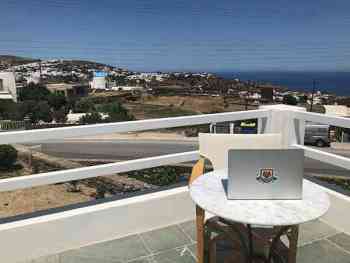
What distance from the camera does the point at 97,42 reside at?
20.9 metres

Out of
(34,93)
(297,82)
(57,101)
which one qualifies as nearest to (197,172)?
(34,93)

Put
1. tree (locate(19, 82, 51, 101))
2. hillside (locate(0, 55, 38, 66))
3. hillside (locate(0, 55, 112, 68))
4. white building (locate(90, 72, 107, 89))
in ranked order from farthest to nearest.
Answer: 1. tree (locate(19, 82, 51, 101))
2. white building (locate(90, 72, 107, 89))
3. hillside (locate(0, 55, 112, 68))
4. hillside (locate(0, 55, 38, 66))

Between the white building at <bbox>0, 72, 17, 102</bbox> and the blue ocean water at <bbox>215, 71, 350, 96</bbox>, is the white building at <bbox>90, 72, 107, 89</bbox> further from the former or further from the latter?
the white building at <bbox>0, 72, 17, 102</bbox>

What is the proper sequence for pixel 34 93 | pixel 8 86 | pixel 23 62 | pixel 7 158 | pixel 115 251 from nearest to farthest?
pixel 115 251 < pixel 7 158 < pixel 23 62 < pixel 34 93 < pixel 8 86

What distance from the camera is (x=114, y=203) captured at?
220cm

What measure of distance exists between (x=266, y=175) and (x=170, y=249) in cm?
103

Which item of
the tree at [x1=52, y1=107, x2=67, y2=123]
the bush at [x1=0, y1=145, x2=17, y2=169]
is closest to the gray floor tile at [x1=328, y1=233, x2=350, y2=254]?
the bush at [x1=0, y1=145, x2=17, y2=169]

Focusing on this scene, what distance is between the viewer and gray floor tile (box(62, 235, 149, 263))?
6.49 ft

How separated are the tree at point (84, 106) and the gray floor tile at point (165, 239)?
77.4 ft

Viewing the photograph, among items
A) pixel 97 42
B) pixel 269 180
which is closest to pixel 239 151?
pixel 269 180

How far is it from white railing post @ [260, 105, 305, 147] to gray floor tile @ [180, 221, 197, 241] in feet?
3.13

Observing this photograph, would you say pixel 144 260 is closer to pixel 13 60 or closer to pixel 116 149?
pixel 13 60

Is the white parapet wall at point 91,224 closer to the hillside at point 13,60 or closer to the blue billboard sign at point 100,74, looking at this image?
the hillside at point 13,60

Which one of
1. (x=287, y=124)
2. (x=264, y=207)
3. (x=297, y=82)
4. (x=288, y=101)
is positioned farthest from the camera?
(x=297, y=82)
